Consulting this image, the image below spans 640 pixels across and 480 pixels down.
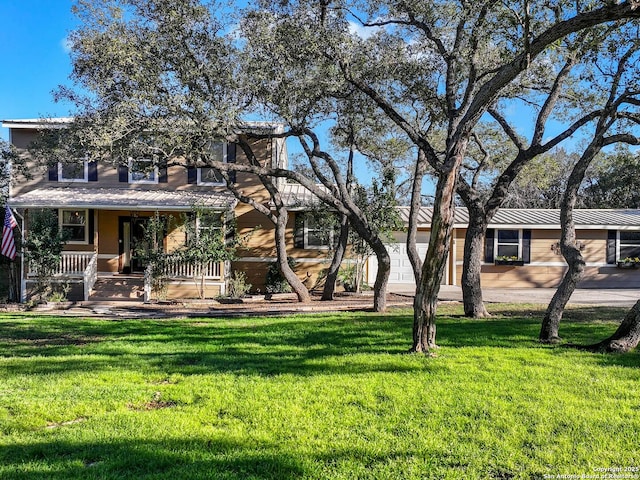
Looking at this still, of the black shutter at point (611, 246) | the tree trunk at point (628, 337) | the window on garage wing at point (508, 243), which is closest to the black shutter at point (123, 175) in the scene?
the window on garage wing at point (508, 243)

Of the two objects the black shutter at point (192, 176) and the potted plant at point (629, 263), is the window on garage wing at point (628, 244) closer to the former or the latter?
the potted plant at point (629, 263)

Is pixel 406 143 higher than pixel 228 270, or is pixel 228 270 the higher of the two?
pixel 406 143

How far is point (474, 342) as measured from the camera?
7871 millimetres

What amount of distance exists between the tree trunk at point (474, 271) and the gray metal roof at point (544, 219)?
→ 8.48 m

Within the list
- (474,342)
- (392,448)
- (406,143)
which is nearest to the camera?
(392,448)

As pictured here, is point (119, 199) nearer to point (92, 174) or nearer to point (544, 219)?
point (92, 174)

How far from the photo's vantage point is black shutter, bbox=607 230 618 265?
2025cm

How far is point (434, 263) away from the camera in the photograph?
6.82 m

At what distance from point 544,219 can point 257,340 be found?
16.8m

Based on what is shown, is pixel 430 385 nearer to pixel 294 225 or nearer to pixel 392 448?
pixel 392 448

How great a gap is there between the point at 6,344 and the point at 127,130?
15.1ft

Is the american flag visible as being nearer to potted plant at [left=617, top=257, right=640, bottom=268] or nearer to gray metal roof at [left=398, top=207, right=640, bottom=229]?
gray metal roof at [left=398, top=207, right=640, bottom=229]

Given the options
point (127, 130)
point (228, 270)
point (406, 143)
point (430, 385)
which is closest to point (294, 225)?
point (228, 270)

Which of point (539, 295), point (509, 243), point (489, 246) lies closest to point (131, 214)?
point (489, 246)
